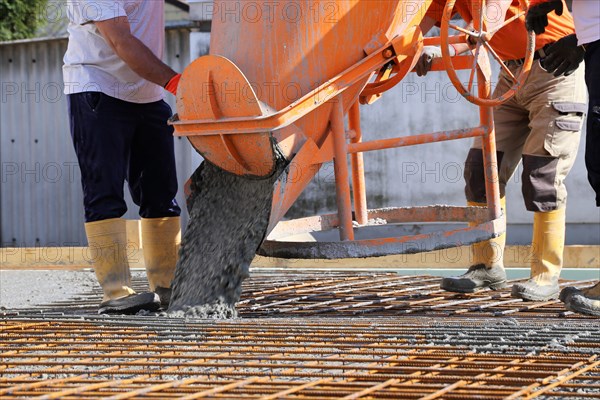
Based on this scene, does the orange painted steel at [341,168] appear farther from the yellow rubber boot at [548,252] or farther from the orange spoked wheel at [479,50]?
the yellow rubber boot at [548,252]

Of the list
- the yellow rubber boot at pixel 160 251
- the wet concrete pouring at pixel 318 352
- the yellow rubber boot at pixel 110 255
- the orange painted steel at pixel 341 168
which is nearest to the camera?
the wet concrete pouring at pixel 318 352

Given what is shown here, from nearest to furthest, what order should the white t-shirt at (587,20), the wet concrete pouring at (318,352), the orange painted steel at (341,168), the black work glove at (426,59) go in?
the wet concrete pouring at (318,352) < the white t-shirt at (587,20) < the orange painted steel at (341,168) < the black work glove at (426,59)

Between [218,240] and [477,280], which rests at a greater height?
[218,240]

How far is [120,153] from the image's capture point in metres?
4.67

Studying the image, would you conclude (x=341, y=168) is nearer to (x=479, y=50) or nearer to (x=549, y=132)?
(x=479, y=50)

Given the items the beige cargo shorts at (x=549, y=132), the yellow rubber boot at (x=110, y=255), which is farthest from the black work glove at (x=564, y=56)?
the yellow rubber boot at (x=110, y=255)

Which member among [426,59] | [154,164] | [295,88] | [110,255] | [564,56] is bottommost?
[110,255]

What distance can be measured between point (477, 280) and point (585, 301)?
3.15ft

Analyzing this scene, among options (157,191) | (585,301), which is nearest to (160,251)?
(157,191)

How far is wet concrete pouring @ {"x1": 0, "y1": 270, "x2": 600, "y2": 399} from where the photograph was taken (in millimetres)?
2750

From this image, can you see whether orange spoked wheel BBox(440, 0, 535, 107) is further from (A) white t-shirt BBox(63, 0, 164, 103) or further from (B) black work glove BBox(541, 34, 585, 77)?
(A) white t-shirt BBox(63, 0, 164, 103)

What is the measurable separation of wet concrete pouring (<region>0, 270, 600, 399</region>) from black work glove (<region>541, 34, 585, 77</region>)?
3.67 ft

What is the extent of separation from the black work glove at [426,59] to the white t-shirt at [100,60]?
1384 mm

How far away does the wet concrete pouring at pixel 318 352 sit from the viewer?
275 centimetres
